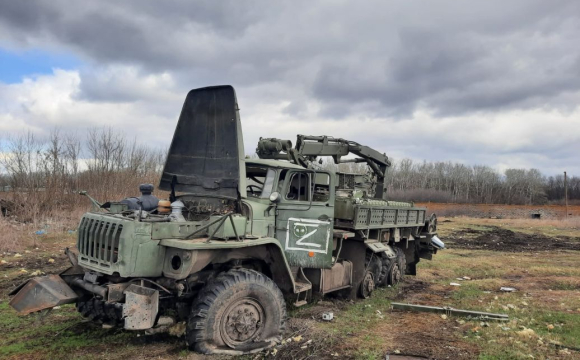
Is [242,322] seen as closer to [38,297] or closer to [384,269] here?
[38,297]

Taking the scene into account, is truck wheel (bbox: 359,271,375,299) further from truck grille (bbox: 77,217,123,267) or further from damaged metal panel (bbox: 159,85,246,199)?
truck grille (bbox: 77,217,123,267)

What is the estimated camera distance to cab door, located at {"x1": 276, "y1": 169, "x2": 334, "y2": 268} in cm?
638

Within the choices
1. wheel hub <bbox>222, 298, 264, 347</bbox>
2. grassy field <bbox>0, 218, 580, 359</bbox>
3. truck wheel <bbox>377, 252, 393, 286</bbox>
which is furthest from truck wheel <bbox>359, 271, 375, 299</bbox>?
wheel hub <bbox>222, 298, 264, 347</bbox>

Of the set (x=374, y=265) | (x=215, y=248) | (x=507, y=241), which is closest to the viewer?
(x=215, y=248)

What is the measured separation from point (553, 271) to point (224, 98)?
9988 millimetres

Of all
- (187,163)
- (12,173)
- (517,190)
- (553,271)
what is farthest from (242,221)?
(517,190)

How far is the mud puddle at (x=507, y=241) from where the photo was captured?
58.6 feet

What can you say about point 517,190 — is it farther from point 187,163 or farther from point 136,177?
point 187,163

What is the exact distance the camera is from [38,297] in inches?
190

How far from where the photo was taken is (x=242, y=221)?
5629 millimetres

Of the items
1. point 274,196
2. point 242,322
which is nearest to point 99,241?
point 242,322

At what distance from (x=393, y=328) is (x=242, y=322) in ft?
8.13

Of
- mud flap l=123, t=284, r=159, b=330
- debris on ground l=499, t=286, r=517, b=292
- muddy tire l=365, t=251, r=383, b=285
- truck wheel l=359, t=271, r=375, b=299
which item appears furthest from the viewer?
debris on ground l=499, t=286, r=517, b=292

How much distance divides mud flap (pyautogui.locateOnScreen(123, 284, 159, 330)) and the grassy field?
→ 24.1 inches
